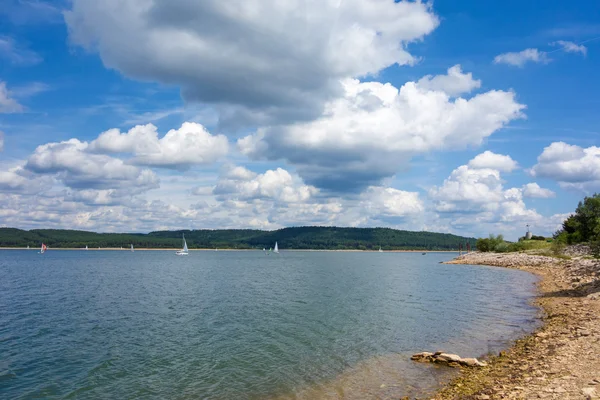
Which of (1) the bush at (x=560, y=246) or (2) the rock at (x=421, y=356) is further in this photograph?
(1) the bush at (x=560, y=246)

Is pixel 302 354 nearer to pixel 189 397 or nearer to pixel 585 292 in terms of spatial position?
pixel 189 397

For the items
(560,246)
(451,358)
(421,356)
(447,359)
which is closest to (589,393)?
(451,358)

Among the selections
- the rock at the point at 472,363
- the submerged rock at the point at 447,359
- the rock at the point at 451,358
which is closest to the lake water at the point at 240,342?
the submerged rock at the point at 447,359

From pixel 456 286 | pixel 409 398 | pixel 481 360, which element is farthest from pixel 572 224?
pixel 409 398

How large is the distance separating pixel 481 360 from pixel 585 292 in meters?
29.4

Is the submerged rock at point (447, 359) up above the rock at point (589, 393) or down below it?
below

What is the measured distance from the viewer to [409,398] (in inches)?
687

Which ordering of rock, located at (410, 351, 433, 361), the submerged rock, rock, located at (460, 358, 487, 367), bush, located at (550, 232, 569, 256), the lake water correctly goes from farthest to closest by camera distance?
bush, located at (550, 232, 569, 256) → rock, located at (410, 351, 433, 361) → the submerged rock → rock, located at (460, 358, 487, 367) → the lake water

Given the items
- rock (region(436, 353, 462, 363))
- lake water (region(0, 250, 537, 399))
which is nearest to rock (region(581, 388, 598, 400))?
lake water (region(0, 250, 537, 399))

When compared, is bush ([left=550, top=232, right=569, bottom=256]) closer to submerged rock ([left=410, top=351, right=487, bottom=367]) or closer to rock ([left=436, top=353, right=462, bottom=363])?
submerged rock ([left=410, top=351, right=487, bottom=367])

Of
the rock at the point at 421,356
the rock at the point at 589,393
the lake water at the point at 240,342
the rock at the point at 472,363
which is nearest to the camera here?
the rock at the point at 589,393

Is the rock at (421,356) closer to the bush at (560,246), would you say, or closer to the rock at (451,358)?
the rock at (451,358)

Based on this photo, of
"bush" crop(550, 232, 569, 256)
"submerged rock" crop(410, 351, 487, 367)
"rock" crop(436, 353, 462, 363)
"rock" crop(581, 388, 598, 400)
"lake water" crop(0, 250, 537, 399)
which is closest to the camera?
"rock" crop(581, 388, 598, 400)

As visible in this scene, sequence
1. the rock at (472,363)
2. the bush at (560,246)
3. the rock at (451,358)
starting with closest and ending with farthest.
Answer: the rock at (472,363)
the rock at (451,358)
the bush at (560,246)
